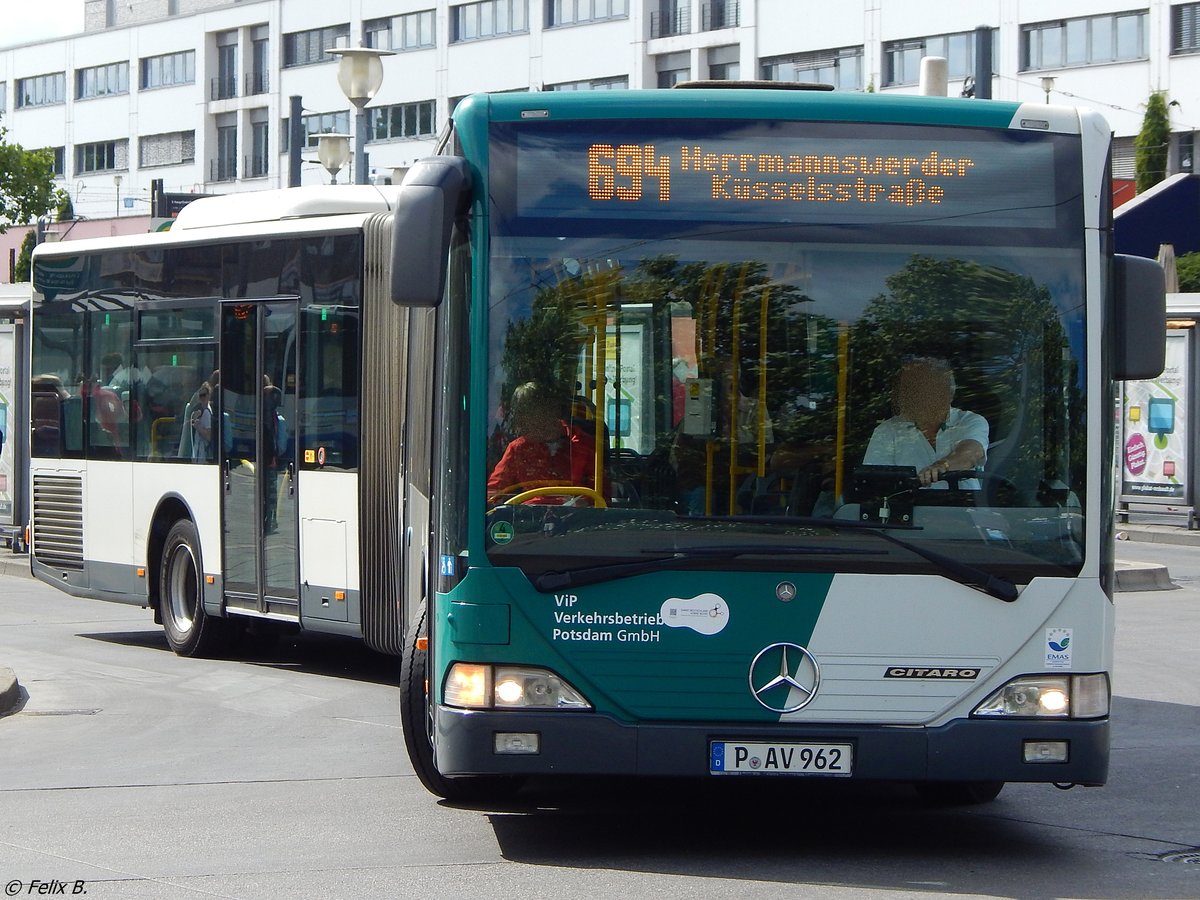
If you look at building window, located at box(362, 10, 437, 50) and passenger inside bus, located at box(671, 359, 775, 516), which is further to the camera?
building window, located at box(362, 10, 437, 50)

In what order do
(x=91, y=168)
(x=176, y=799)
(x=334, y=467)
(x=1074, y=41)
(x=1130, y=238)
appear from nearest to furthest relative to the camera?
(x=176, y=799), (x=334, y=467), (x=1130, y=238), (x=1074, y=41), (x=91, y=168)

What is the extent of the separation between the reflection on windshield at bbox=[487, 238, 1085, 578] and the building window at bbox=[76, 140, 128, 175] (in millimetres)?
78112

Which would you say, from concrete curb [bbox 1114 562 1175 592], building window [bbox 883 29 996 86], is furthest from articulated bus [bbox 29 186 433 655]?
building window [bbox 883 29 996 86]

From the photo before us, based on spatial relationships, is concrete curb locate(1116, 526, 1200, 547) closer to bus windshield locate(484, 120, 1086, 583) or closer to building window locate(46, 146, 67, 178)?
bus windshield locate(484, 120, 1086, 583)

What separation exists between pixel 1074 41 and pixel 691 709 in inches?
2013

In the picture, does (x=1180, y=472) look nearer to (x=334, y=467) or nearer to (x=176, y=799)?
(x=334, y=467)

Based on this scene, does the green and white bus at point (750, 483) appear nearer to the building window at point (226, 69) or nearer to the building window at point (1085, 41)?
the building window at point (1085, 41)

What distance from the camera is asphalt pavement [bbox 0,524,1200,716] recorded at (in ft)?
37.7

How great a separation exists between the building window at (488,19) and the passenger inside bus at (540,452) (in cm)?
6245

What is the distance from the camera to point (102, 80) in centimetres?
8431

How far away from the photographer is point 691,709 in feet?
22.7

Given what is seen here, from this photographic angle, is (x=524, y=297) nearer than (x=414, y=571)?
Yes

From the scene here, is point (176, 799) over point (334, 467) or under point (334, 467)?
under

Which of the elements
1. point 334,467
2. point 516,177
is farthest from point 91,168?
point 516,177
